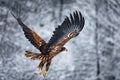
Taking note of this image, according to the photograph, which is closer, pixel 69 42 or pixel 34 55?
pixel 34 55

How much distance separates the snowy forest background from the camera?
5.43ft

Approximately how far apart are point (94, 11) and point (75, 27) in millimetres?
370

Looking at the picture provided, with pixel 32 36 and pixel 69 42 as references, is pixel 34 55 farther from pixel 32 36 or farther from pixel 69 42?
→ pixel 69 42

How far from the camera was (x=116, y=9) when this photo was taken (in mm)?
1922

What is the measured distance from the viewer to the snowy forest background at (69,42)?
166 centimetres

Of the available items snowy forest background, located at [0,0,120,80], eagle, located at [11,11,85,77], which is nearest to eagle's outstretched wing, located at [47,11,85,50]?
eagle, located at [11,11,85,77]

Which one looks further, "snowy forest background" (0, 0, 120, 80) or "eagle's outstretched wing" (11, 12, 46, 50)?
"snowy forest background" (0, 0, 120, 80)

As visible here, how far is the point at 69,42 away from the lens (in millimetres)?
1742

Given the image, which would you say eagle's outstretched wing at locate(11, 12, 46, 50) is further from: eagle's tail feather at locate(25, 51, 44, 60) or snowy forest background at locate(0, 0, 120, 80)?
snowy forest background at locate(0, 0, 120, 80)

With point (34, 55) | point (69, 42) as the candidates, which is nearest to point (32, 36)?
point (34, 55)

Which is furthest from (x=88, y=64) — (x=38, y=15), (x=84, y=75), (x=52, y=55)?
(x=38, y=15)

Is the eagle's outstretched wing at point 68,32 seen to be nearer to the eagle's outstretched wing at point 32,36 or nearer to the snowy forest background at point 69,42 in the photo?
the eagle's outstretched wing at point 32,36

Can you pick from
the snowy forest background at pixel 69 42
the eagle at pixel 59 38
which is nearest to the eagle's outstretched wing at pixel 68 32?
the eagle at pixel 59 38

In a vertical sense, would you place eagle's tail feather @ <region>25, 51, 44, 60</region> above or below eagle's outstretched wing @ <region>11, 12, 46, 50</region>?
below
